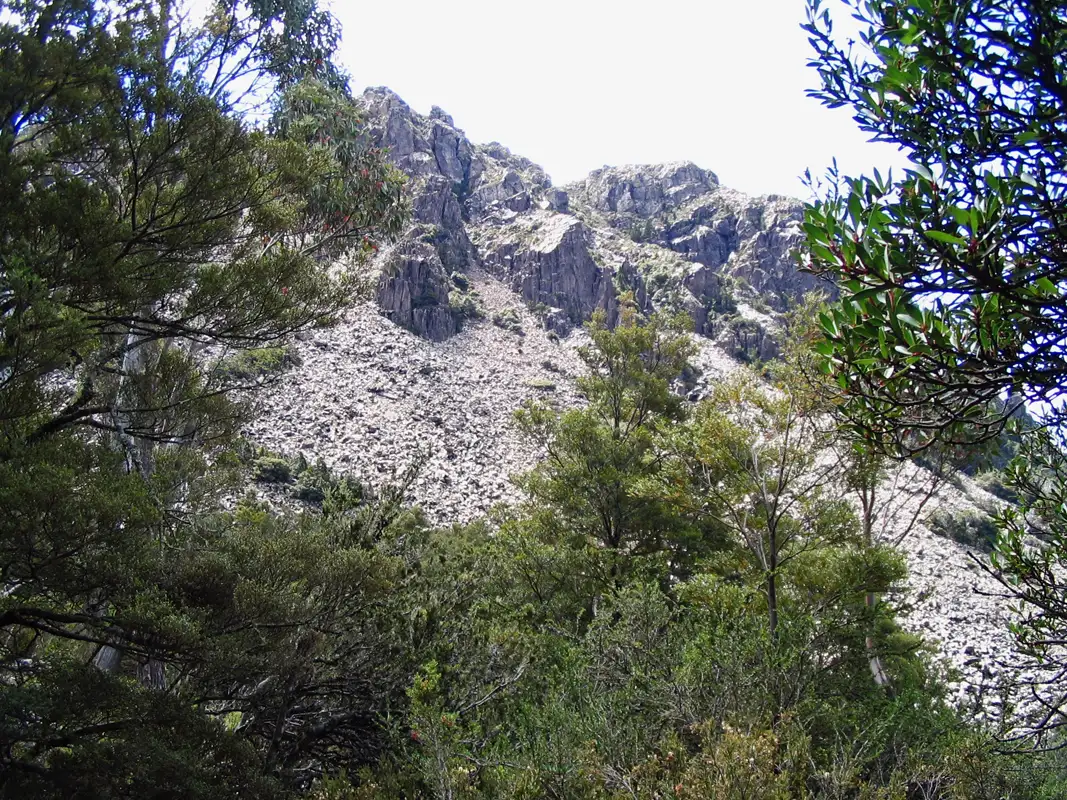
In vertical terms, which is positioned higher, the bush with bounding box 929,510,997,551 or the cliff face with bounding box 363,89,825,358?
the cliff face with bounding box 363,89,825,358

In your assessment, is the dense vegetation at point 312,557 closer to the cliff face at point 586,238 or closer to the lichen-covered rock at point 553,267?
the cliff face at point 586,238

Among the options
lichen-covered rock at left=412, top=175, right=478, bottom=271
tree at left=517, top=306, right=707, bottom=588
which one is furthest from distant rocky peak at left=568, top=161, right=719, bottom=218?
tree at left=517, top=306, right=707, bottom=588

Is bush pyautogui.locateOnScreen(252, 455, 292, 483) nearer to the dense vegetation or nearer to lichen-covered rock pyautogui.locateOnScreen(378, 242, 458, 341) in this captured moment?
the dense vegetation

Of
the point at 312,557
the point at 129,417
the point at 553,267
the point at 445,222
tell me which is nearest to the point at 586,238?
the point at 553,267

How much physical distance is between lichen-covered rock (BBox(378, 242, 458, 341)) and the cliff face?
0.15 meters

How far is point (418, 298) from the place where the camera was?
234ft

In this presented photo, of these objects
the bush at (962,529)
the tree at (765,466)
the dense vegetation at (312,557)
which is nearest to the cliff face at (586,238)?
the bush at (962,529)

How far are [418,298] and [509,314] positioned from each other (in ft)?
45.0

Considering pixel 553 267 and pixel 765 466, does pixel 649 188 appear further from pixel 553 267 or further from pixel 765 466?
pixel 765 466

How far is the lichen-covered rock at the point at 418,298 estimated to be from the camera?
Result: 68.8 meters

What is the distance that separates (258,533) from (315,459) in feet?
127

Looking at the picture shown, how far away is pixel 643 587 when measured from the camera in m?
7.60

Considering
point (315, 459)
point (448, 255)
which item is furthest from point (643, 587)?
point (448, 255)

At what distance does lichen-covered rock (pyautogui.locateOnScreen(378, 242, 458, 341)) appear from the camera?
226 feet
